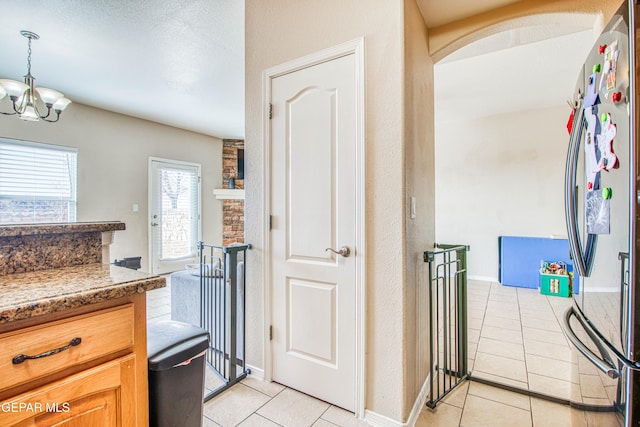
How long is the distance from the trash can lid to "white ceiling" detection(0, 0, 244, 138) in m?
2.29

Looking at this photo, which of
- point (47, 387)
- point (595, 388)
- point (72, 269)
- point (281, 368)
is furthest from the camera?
point (281, 368)

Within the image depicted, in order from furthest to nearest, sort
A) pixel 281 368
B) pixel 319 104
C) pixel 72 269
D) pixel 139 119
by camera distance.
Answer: pixel 139 119 → pixel 281 368 → pixel 319 104 → pixel 72 269

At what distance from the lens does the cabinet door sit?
0.75 metres

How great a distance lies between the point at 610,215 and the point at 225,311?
83.5 inches

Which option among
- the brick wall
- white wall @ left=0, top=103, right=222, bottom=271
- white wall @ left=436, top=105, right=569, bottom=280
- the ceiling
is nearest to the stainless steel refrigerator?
the ceiling

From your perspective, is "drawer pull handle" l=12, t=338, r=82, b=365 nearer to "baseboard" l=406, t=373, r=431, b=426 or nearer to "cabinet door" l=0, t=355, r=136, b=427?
"cabinet door" l=0, t=355, r=136, b=427

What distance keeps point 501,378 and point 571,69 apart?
10.9 ft

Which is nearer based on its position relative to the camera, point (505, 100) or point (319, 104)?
point (319, 104)

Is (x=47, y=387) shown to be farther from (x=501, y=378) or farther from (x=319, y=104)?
(x=501, y=378)

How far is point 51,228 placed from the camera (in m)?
1.14

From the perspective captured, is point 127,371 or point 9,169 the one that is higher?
point 9,169

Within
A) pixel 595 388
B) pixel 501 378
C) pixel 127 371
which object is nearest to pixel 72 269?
pixel 127 371

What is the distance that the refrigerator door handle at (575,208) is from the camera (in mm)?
1104

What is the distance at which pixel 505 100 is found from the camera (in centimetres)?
428
